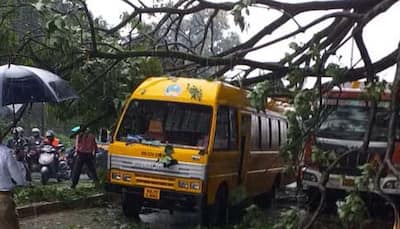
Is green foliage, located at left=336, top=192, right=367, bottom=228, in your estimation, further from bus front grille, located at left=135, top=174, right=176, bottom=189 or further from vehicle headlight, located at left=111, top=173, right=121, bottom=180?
vehicle headlight, located at left=111, top=173, right=121, bottom=180

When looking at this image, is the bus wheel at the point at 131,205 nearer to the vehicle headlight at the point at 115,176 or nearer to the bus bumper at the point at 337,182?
the vehicle headlight at the point at 115,176

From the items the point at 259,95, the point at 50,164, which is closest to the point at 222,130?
the point at 259,95

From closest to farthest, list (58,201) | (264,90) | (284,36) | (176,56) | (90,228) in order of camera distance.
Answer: (264,90) < (284,36) < (176,56) < (90,228) < (58,201)

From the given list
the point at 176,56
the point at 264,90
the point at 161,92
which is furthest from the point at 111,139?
the point at 264,90

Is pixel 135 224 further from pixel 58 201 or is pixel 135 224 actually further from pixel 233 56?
pixel 233 56

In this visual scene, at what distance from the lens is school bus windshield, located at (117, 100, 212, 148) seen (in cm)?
1235

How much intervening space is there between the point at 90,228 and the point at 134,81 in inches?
124

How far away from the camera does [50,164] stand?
18719 mm

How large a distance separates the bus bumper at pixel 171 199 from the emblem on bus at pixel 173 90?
169 cm

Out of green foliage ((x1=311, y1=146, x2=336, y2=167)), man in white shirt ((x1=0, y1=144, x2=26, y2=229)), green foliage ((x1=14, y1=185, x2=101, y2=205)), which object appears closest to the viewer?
green foliage ((x1=311, y1=146, x2=336, y2=167))

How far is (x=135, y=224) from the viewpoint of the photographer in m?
12.7

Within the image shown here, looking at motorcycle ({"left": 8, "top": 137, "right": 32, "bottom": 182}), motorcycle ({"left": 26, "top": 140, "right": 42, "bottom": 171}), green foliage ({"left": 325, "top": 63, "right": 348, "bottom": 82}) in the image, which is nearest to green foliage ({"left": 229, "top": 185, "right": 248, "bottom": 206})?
motorcycle ({"left": 8, "top": 137, "right": 32, "bottom": 182})

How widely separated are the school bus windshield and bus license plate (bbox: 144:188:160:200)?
825 millimetres

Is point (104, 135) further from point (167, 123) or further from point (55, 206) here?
point (167, 123)
